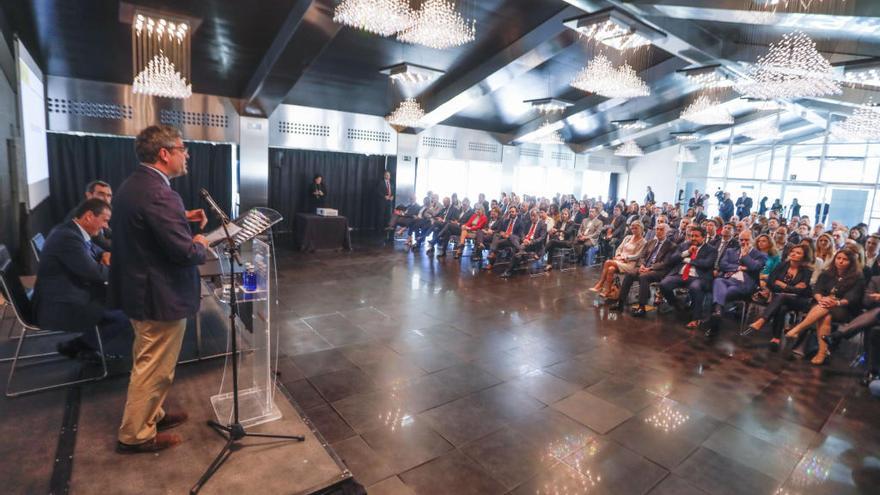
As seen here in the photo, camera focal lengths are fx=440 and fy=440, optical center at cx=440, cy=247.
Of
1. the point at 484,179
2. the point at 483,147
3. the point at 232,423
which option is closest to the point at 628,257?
the point at 232,423

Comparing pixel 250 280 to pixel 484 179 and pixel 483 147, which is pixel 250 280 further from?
pixel 484 179

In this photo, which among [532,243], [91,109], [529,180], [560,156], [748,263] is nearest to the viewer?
[748,263]

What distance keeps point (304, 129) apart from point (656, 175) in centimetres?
1363

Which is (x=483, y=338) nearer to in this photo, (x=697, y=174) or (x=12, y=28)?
(x=12, y=28)

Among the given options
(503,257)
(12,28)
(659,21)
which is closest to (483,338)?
(503,257)

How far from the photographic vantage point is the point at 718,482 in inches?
93.4

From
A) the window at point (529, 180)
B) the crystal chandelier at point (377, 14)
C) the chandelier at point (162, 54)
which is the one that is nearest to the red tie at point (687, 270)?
the crystal chandelier at point (377, 14)

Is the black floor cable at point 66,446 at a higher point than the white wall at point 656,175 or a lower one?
lower

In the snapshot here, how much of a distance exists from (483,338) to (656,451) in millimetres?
1908

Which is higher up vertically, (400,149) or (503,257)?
(400,149)

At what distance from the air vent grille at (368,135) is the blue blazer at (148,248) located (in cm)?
835

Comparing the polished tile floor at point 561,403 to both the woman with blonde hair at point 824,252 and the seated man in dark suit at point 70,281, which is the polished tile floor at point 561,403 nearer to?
the woman with blonde hair at point 824,252

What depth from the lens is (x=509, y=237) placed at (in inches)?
293

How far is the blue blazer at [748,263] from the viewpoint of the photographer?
4793 mm
